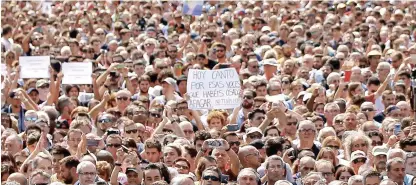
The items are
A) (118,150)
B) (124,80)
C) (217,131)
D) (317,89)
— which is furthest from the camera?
(124,80)

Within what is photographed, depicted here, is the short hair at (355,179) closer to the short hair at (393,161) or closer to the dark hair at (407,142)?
the short hair at (393,161)

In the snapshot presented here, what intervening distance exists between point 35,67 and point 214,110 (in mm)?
4057

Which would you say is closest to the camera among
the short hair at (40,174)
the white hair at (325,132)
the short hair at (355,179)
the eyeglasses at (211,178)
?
the eyeglasses at (211,178)

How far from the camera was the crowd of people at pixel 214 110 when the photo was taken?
13.2m

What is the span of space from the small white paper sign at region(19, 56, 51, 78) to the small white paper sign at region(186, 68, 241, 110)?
3.75 meters

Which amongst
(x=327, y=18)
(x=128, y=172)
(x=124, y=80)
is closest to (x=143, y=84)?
(x=124, y=80)

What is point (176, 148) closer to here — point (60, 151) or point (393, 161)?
point (60, 151)

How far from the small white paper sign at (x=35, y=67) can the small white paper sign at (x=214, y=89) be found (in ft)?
12.3

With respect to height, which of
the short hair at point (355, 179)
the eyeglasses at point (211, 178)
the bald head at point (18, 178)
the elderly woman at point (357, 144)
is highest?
the elderly woman at point (357, 144)

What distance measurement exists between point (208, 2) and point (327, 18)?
3.91m

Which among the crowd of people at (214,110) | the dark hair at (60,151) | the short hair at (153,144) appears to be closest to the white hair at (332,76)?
the crowd of people at (214,110)

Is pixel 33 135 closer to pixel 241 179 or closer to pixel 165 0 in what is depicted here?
pixel 241 179

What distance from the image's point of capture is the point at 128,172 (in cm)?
1286

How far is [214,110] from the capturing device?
16.0 m
